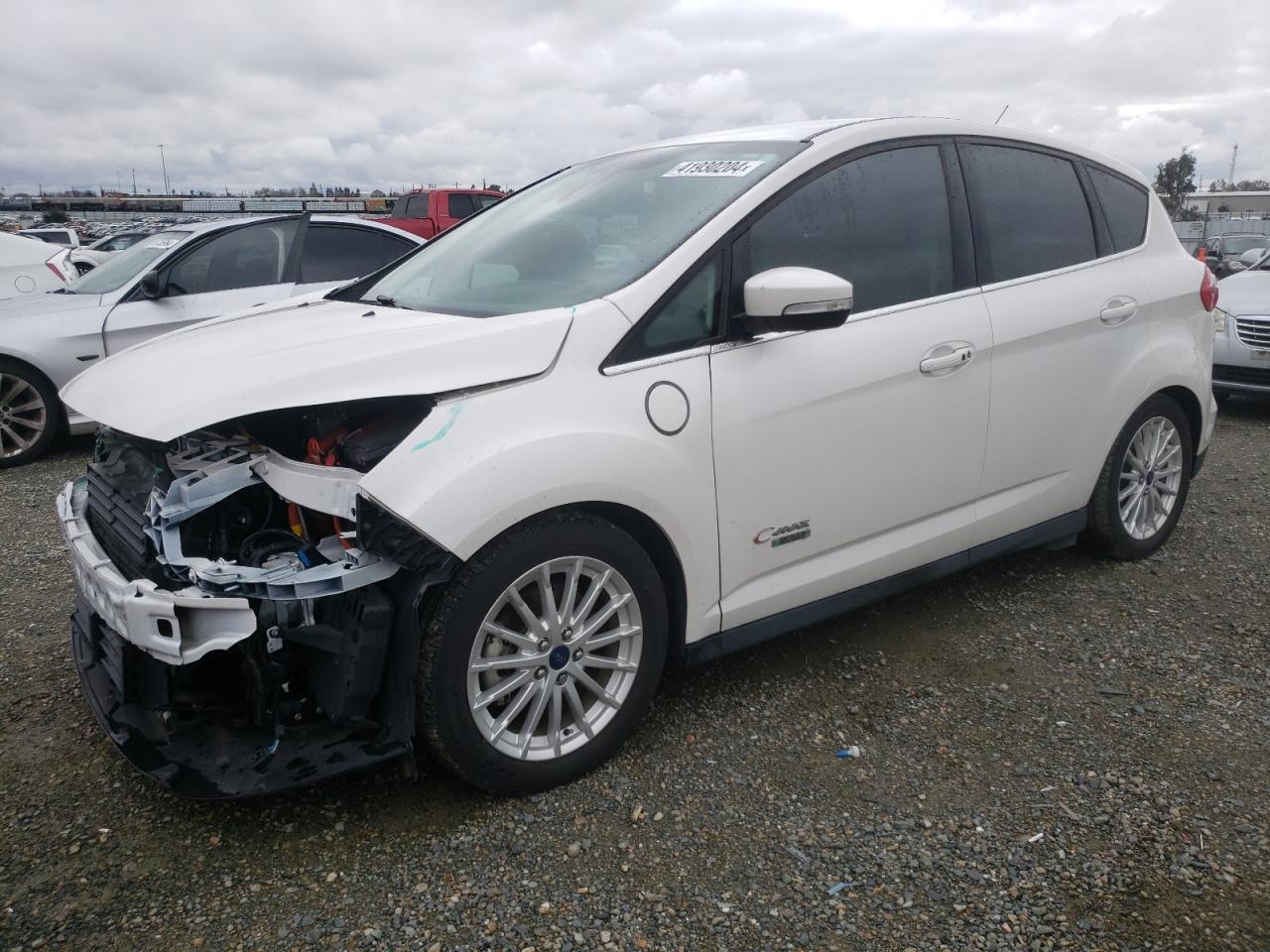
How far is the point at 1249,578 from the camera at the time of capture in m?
4.23

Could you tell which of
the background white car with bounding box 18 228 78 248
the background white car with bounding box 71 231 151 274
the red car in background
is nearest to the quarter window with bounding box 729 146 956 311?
the background white car with bounding box 71 231 151 274

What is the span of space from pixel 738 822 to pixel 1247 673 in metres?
2.05

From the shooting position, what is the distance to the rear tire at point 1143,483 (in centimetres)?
407

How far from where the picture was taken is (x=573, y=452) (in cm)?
244

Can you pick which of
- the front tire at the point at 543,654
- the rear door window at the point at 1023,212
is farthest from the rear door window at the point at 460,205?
the front tire at the point at 543,654

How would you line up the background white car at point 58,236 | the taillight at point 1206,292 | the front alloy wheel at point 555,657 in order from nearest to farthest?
the front alloy wheel at point 555,657 → the taillight at point 1206,292 → the background white car at point 58,236

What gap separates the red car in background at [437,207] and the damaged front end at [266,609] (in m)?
14.6

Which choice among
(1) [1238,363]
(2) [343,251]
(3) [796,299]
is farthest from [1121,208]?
(2) [343,251]

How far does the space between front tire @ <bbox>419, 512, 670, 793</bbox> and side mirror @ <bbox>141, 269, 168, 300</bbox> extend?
17.7ft

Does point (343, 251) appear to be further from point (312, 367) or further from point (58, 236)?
point (58, 236)

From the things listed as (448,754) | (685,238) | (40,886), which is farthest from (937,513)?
(40,886)

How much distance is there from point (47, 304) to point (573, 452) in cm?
606

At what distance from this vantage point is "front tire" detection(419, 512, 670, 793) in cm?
237

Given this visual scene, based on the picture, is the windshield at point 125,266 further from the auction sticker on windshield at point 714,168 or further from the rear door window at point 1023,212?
the rear door window at point 1023,212
